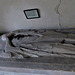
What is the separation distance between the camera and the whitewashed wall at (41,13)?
7.75ft

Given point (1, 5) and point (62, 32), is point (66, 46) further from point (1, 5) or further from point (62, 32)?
point (1, 5)

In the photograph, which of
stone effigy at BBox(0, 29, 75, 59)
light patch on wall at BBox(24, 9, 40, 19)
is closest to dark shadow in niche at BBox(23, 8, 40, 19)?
light patch on wall at BBox(24, 9, 40, 19)

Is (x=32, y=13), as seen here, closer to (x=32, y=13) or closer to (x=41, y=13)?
(x=32, y=13)

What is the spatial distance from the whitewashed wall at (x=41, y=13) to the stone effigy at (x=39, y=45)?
0.30 m

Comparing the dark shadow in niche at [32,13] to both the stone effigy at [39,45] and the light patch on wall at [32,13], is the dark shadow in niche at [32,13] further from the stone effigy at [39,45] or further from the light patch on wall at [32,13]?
the stone effigy at [39,45]

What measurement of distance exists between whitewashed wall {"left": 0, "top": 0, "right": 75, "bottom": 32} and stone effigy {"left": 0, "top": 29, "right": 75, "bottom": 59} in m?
0.30

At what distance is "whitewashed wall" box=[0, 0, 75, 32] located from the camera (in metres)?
2.36

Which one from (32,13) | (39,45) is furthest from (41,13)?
(39,45)

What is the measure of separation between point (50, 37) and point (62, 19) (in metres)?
0.50

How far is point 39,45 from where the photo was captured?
2.05 metres

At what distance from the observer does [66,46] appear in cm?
190

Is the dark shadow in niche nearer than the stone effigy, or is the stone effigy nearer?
the stone effigy

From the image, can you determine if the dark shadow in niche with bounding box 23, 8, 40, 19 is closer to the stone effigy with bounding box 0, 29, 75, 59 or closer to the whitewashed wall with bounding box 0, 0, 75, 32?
the whitewashed wall with bounding box 0, 0, 75, 32

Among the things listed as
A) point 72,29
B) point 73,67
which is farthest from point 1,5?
point 73,67
